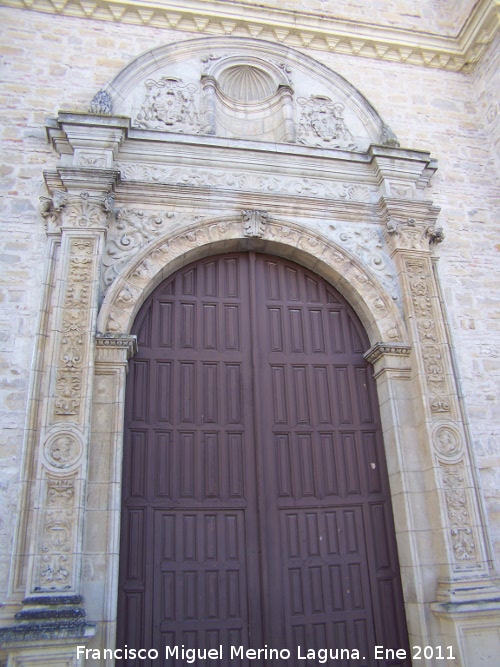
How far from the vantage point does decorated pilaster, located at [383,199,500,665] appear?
4.59 metres

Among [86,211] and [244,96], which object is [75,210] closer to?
[86,211]

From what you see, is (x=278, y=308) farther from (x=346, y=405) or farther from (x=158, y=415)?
(x=158, y=415)

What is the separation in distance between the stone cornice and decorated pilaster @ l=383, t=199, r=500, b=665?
2615 mm

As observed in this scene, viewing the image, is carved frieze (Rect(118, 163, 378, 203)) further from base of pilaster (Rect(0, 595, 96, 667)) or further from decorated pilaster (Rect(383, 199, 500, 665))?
base of pilaster (Rect(0, 595, 96, 667))

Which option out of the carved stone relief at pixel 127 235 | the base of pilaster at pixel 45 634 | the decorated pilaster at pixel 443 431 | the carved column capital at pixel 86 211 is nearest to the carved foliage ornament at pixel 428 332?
the decorated pilaster at pixel 443 431

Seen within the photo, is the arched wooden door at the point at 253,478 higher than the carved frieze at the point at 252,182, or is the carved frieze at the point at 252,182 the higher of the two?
the carved frieze at the point at 252,182

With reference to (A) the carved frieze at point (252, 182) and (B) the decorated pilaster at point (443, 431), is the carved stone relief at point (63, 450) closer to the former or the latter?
(A) the carved frieze at point (252, 182)

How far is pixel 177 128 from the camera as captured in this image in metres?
6.25

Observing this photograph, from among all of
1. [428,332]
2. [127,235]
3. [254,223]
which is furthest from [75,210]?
[428,332]

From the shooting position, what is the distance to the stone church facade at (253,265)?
4.50m

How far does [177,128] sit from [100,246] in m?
1.93

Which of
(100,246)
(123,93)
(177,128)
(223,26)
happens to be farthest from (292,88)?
(100,246)

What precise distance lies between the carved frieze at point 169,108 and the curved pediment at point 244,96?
0.04 feet

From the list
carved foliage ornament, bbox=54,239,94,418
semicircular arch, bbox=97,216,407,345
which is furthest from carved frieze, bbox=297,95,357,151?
carved foliage ornament, bbox=54,239,94,418
